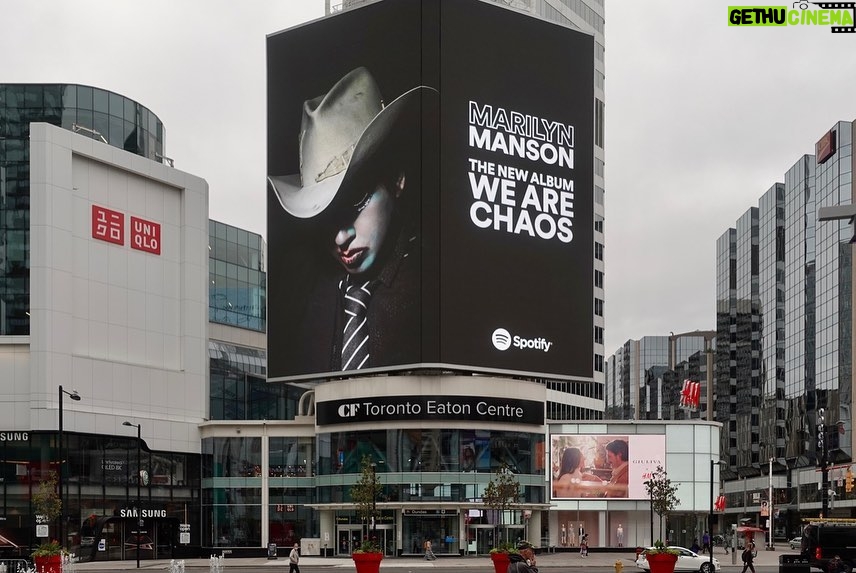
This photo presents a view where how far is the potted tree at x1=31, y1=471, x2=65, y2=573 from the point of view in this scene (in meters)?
56.4

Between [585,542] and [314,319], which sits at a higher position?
[314,319]

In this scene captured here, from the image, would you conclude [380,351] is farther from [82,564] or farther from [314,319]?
[82,564]

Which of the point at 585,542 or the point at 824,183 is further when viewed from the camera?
the point at 824,183

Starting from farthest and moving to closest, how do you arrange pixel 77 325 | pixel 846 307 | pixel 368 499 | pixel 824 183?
pixel 824 183 < pixel 846 307 < pixel 77 325 < pixel 368 499

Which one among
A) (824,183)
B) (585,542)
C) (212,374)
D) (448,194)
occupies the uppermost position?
(824,183)

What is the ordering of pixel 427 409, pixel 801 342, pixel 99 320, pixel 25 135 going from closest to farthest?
pixel 25 135
pixel 99 320
pixel 427 409
pixel 801 342

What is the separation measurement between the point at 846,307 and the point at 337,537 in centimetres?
7433

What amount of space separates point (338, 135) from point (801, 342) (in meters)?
88.5

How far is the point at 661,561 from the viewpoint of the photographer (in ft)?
176

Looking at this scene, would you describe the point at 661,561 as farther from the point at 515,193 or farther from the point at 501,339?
the point at 515,193

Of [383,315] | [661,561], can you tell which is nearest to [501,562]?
[661,561]

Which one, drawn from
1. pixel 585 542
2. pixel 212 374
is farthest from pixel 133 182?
pixel 585 542

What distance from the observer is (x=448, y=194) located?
92375 mm

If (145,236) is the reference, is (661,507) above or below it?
below
